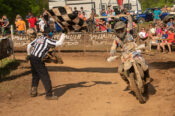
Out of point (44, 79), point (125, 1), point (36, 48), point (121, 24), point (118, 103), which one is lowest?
point (118, 103)

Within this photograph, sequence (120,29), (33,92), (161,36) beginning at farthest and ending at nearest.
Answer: (161,36) < (33,92) < (120,29)

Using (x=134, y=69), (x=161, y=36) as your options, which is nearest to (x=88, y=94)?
(x=134, y=69)

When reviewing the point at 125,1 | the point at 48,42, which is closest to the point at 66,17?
the point at 48,42

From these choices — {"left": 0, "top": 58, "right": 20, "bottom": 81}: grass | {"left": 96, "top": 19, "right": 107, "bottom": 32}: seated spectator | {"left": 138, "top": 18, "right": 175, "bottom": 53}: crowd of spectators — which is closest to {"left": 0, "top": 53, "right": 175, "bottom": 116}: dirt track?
{"left": 0, "top": 58, "right": 20, "bottom": 81}: grass

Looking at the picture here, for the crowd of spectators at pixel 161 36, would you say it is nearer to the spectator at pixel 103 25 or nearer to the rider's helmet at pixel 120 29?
the spectator at pixel 103 25

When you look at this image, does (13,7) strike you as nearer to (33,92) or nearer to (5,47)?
(5,47)

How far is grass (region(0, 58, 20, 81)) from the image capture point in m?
13.2

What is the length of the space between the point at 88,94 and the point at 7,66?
21.4 feet

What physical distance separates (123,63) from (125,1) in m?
21.2

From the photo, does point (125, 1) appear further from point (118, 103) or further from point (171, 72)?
point (118, 103)

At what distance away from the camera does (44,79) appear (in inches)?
350

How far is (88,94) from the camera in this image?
955cm

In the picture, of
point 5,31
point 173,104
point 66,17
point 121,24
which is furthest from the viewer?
point 5,31

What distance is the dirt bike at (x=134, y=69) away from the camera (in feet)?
25.9
